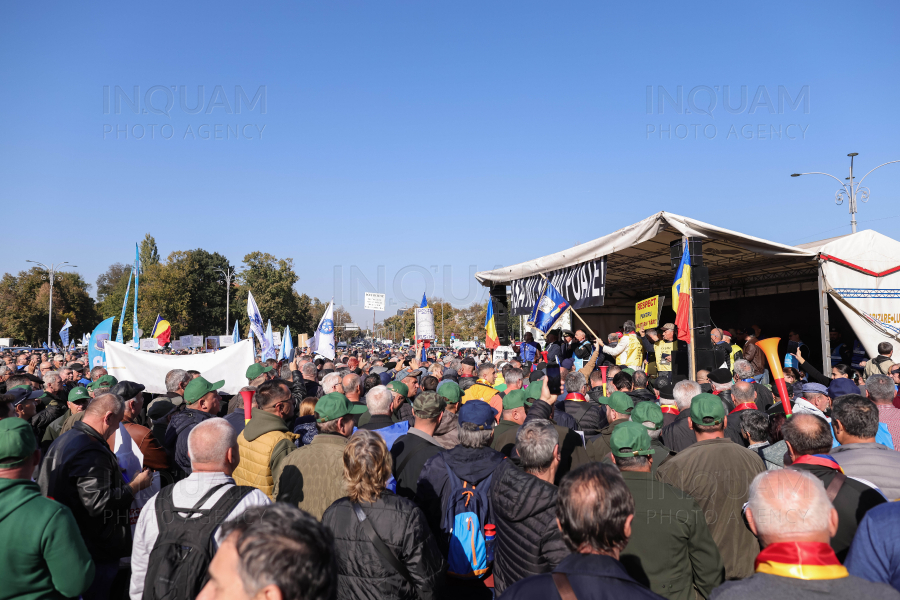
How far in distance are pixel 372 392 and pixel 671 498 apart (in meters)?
2.84

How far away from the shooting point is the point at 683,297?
880 cm

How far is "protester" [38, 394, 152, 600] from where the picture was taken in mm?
3174

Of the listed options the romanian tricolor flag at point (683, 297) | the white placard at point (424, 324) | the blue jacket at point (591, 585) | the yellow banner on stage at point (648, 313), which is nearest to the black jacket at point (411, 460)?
the blue jacket at point (591, 585)

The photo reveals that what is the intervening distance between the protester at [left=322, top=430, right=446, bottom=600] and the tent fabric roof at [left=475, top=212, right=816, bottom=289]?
751 cm

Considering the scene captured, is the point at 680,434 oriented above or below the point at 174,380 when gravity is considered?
below

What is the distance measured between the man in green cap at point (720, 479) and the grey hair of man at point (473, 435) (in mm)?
1152

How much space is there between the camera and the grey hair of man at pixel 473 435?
12.3 ft

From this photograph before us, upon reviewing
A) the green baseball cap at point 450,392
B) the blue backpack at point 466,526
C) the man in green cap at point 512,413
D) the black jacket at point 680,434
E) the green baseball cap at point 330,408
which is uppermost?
the green baseball cap at point 330,408

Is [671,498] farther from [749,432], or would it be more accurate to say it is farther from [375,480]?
[749,432]

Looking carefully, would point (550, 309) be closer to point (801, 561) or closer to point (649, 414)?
point (649, 414)

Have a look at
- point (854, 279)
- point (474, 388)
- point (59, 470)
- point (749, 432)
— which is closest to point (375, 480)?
point (59, 470)

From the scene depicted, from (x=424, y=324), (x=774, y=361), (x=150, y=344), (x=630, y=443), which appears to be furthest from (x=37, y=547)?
(x=150, y=344)

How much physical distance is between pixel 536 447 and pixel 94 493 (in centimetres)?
256

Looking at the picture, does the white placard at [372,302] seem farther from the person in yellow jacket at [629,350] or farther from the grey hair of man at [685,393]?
the grey hair of man at [685,393]
